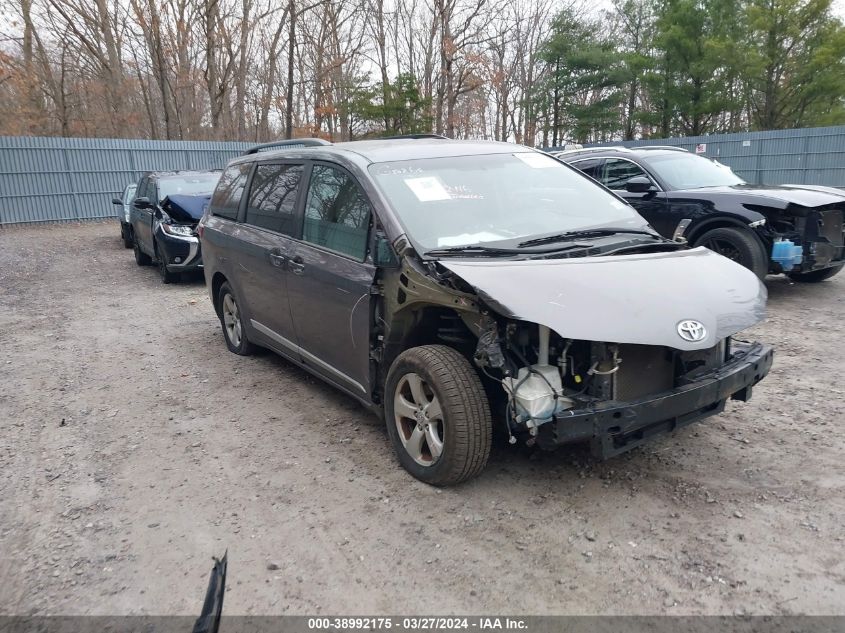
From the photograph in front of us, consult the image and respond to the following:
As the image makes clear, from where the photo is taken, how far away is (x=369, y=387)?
12.8 ft

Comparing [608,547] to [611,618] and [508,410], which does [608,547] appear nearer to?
[611,618]

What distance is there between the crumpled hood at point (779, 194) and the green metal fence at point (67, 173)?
1910 centimetres

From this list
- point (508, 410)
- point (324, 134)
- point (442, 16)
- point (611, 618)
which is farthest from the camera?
point (324, 134)

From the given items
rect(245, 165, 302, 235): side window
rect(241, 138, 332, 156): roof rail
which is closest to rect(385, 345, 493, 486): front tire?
rect(245, 165, 302, 235): side window

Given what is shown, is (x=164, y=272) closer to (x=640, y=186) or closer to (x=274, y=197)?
Answer: (x=274, y=197)

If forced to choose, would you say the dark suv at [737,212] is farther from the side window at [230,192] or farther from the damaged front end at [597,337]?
the damaged front end at [597,337]

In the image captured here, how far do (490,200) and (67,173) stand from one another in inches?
790

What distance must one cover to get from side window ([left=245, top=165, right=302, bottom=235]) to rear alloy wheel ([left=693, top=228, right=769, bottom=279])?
465 centimetres

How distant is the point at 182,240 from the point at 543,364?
8090mm

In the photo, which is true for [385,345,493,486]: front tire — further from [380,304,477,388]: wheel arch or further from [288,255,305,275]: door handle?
[288,255,305,275]: door handle

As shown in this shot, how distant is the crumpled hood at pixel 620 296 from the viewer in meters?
2.85

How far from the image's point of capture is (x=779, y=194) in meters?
7.09

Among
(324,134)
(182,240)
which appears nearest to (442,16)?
(324,134)

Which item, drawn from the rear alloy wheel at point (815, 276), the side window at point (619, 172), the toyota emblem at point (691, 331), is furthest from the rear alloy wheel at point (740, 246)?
the toyota emblem at point (691, 331)
